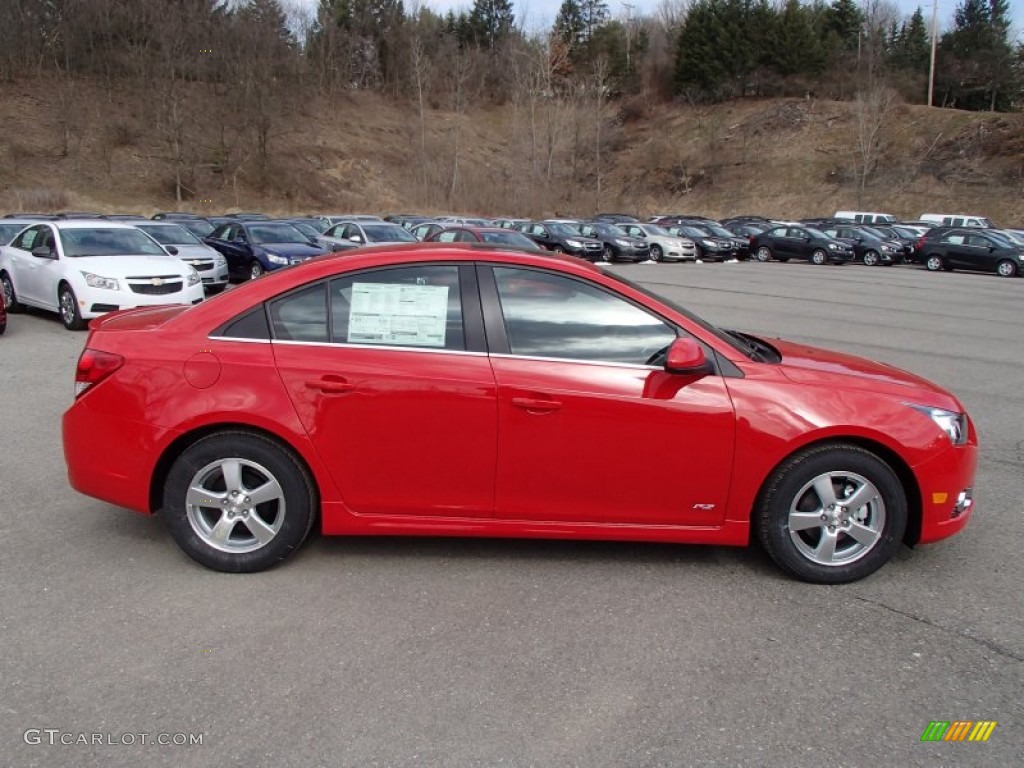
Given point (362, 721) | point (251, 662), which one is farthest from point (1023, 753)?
point (251, 662)

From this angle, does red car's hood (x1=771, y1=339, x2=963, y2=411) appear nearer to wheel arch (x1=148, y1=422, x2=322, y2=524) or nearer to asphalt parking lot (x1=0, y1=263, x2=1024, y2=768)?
asphalt parking lot (x1=0, y1=263, x2=1024, y2=768)

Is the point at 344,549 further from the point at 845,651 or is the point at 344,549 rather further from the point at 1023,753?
the point at 1023,753

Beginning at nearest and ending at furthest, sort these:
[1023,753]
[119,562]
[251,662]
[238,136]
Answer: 1. [1023,753]
2. [251,662]
3. [119,562]
4. [238,136]

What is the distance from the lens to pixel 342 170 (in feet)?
211

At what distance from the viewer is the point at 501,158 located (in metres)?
75.6

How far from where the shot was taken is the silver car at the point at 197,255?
54.6 ft

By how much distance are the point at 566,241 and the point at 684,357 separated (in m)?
26.8

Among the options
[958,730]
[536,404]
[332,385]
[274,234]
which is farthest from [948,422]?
[274,234]

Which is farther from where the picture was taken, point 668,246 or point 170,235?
point 668,246

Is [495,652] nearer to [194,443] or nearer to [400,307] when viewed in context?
[400,307]

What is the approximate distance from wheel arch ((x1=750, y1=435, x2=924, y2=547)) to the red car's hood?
0.27m

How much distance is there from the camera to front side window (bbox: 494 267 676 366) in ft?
13.2

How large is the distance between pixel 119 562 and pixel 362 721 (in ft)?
6.59

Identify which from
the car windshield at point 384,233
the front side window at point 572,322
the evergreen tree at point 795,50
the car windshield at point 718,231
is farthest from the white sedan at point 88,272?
the evergreen tree at point 795,50
